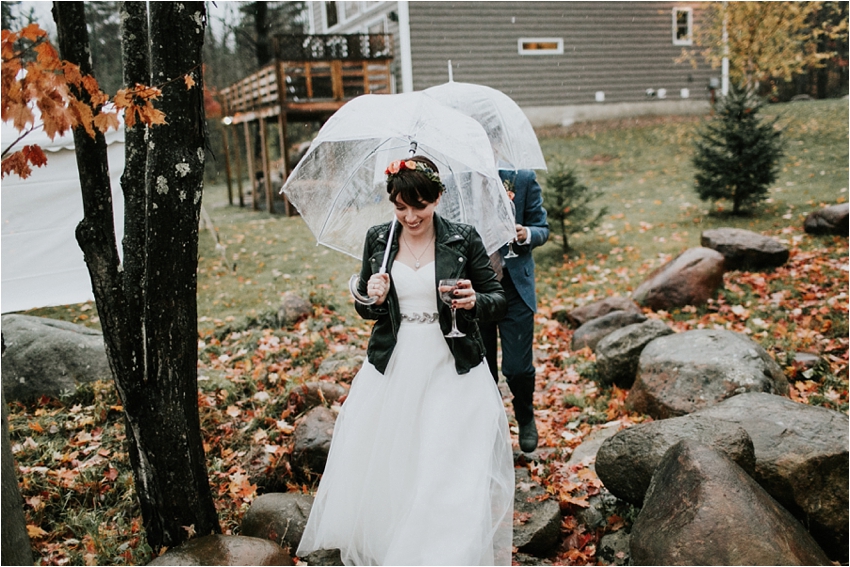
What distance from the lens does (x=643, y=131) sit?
19078mm

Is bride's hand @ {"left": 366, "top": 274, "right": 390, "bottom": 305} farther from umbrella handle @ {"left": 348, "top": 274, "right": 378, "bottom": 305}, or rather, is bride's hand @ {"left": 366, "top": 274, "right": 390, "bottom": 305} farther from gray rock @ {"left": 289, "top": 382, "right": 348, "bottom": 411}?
gray rock @ {"left": 289, "top": 382, "right": 348, "bottom": 411}

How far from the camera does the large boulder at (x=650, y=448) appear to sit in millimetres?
3656

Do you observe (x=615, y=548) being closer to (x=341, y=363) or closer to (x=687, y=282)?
(x=341, y=363)

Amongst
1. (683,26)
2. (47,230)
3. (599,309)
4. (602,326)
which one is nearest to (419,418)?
(602,326)

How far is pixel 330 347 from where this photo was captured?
7.25m

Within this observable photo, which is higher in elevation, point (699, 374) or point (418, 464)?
point (418, 464)

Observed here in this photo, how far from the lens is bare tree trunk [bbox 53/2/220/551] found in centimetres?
330

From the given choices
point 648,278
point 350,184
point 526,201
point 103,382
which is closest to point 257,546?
point 350,184

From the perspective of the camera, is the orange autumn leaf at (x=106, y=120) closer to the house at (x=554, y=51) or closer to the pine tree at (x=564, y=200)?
the pine tree at (x=564, y=200)

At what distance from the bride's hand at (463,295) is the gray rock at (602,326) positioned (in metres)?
4.44

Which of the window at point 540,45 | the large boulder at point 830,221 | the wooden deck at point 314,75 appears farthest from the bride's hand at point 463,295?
the window at point 540,45

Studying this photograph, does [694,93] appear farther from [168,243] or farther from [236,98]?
[168,243]

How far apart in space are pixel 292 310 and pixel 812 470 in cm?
601

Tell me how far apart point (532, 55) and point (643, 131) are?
4045mm
